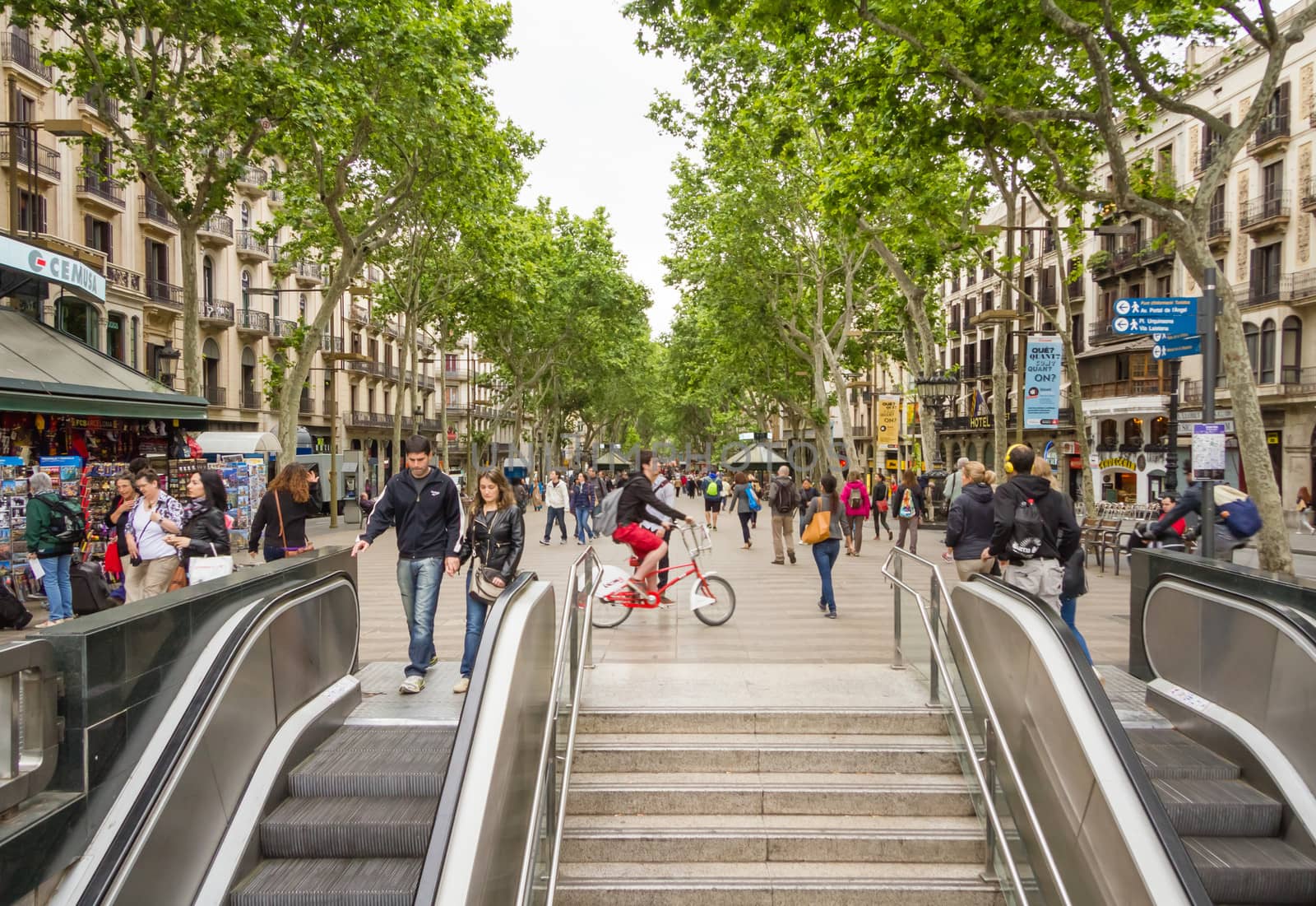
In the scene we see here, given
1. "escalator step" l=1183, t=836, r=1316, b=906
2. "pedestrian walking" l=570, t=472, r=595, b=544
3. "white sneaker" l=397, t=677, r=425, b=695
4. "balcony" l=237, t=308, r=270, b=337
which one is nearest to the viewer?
"escalator step" l=1183, t=836, r=1316, b=906

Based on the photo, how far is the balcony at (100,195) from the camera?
28.3 meters

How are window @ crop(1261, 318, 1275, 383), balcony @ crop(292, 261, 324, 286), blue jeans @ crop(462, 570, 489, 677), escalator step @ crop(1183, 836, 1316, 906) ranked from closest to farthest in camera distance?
escalator step @ crop(1183, 836, 1316, 906)
blue jeans @ crop(462, 570, 489, 677)
window @ crop(1261, 318, 1275, 383)
balcony @ crop(292, 261, 324, 286)

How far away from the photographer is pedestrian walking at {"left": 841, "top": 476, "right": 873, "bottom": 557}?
18.9 meters

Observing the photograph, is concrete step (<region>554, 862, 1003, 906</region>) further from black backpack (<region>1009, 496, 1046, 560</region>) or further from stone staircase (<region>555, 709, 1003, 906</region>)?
black backpack (<region>1009, 496, 1046, 560</region>)

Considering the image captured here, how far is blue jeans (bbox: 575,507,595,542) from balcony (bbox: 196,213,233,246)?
2082cm

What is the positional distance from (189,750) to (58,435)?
46.0 ft

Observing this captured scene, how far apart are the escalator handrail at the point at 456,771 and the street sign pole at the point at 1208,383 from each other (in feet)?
20.5

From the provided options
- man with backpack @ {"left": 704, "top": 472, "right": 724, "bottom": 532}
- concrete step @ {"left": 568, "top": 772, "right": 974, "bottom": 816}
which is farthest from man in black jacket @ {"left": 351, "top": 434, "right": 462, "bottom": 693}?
man with backpack @ {"left": 704, "top": 472, "right": 724, "bottom": 532}

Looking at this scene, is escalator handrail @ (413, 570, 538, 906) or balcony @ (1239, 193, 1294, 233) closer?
escalator handrail @ (413, 570, 538, 906)

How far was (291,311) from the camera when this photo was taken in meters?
43.9

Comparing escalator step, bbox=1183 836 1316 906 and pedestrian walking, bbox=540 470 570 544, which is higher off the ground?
pedestrian walking, bbox=540 470 570 544

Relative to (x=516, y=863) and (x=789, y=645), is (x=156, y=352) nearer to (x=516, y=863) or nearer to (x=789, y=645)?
(x=789, y=645)

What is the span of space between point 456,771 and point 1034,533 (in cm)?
480

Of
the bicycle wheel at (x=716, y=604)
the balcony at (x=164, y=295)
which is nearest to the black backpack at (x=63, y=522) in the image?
the bicycle wheel at (x=716, y=604)
